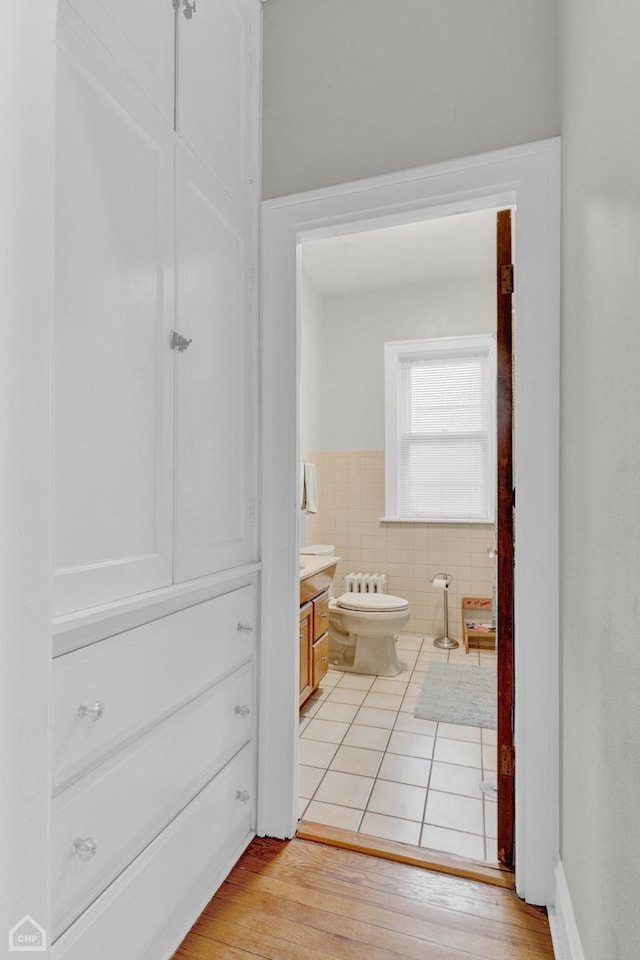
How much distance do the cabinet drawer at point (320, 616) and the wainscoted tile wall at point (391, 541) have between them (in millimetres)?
1030

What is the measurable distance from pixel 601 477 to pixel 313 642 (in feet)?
6.87

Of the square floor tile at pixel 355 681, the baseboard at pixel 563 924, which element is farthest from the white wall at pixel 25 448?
the square floor tile at pixel 355 681

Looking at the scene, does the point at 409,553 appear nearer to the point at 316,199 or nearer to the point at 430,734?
the point at 430,734

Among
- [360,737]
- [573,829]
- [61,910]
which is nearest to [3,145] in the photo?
[61,910]

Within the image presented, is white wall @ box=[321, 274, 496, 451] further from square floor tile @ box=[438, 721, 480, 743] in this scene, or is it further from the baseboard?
the baseboard

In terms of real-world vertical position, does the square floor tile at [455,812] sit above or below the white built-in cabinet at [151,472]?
below

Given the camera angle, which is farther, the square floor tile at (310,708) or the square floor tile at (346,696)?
the square floor tile at (346,696)

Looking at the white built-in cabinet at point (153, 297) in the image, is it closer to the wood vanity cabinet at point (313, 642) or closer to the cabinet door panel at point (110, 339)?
the cabinet door panel at point (110, 339)

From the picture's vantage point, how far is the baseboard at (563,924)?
117cm

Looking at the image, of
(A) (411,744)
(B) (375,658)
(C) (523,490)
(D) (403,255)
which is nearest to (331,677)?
(B) (375,658)

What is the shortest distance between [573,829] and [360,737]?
1.37 metres

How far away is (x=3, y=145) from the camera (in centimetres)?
59

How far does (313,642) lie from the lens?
284 centimetres

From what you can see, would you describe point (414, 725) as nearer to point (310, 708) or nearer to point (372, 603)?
point (310, 708)
